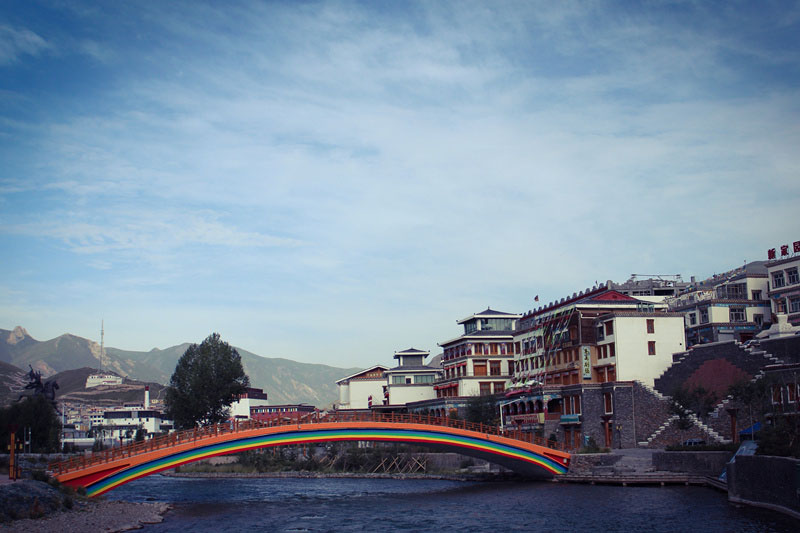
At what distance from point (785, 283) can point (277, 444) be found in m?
55.2

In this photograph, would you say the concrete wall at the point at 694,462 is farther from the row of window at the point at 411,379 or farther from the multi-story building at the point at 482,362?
the row of window at the point at 411,379

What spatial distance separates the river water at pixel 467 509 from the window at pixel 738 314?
3452 cm

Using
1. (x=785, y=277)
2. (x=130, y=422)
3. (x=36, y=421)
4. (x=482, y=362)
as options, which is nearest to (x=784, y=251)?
(x=785, y=277)

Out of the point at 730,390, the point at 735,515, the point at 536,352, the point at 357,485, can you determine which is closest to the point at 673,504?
the point at 735,515

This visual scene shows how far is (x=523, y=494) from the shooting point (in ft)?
175

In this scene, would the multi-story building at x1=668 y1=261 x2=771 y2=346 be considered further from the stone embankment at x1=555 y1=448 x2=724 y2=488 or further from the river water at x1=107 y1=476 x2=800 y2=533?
the river water at x1=107 y1=476 x2=800 y2=533

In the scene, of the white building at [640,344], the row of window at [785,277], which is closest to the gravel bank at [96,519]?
the white building at [640,344]

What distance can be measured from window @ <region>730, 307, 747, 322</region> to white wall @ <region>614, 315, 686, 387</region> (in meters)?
13.3

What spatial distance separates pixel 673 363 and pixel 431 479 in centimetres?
2473

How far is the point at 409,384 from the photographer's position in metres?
116

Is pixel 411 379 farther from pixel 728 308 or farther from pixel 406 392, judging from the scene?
pixel 728 308

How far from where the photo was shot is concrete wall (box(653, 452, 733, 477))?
50.7m

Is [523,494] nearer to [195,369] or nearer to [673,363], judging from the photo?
[673,363]

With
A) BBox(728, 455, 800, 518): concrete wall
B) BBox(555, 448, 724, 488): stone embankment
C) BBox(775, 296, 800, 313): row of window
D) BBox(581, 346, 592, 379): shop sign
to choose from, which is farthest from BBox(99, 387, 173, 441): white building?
BBox(728, 455, 800, 518): concrete wall
